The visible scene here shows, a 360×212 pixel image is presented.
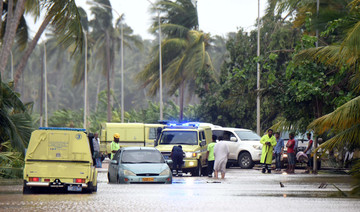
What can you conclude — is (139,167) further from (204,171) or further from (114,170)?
(204,171)

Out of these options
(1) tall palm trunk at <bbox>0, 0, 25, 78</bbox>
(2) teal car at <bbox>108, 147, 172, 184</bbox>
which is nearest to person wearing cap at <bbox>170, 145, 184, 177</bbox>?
(2) teal car at <bbox>108, 147, 172, 184</bbox>

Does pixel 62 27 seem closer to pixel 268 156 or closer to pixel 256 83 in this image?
pixel 268 156

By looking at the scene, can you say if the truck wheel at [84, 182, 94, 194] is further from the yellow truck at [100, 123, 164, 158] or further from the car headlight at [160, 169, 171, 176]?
the yellow truck at [100, 123, 164, 158]

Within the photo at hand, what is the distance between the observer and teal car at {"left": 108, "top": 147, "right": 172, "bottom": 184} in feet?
79.6

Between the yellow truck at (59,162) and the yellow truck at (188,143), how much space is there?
9944 millimetres

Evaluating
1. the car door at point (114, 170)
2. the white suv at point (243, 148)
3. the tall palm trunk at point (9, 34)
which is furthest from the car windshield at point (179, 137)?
the tall palm trunk at point (9, 34)

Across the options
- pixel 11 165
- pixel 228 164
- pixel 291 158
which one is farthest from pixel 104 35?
pixel 11 165

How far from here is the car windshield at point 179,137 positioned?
3161 cm

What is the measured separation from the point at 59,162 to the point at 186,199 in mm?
4398

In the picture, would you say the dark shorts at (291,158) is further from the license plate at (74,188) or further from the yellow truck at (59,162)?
the license plate at (74,188)

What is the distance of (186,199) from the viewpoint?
17750 millimetres

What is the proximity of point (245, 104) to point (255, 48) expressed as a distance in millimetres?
3760

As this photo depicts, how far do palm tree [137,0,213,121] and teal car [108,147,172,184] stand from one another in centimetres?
2883

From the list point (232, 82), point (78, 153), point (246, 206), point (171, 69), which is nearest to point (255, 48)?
point (232, 82)
